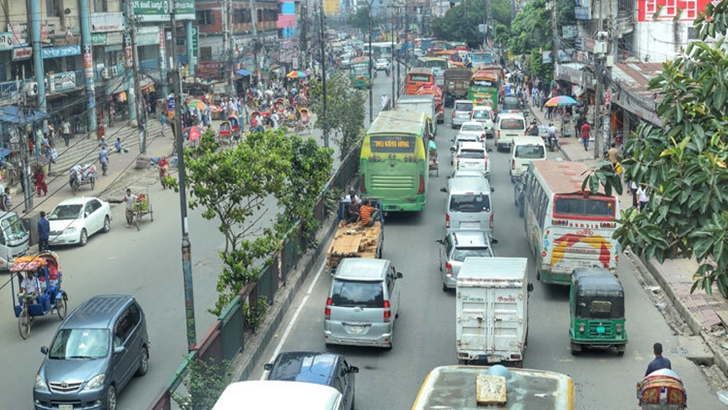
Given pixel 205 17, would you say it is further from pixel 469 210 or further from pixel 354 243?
pixel 354 243

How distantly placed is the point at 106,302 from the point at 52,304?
167 inches

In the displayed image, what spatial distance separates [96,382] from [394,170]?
57.1 feet

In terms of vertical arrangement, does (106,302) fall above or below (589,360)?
above

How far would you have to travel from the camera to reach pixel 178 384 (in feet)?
48.2

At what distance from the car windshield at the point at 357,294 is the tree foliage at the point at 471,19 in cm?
11717

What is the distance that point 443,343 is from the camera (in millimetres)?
21031

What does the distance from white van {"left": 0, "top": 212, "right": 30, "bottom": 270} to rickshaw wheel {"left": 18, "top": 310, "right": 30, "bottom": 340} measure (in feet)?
21.7

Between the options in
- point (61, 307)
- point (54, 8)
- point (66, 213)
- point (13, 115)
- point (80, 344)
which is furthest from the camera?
point (54, 8)

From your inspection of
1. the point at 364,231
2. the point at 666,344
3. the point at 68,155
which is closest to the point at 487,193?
the point at 364,231

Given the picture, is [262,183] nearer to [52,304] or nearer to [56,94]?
[52,304]

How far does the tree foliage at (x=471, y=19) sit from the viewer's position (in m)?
134

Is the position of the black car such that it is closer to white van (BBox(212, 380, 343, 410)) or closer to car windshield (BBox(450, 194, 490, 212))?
white van (BBox(212, 380, 343, 410))

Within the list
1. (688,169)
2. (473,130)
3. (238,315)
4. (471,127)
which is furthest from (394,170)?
(688,169)

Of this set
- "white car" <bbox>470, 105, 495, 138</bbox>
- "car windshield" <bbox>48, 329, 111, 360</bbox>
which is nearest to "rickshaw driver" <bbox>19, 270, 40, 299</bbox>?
"car windshield" <bbox>48, 329, 111, 360</bbox>
